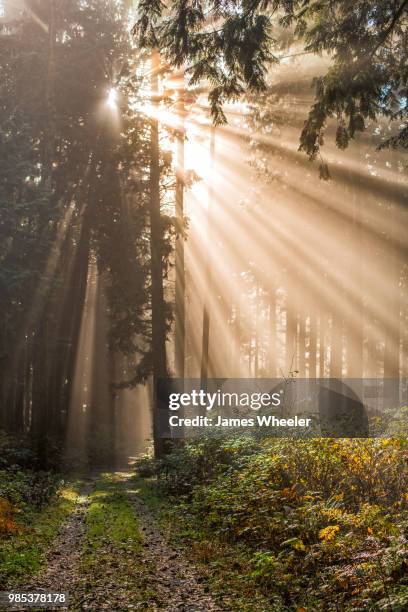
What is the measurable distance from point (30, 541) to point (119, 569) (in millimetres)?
2375

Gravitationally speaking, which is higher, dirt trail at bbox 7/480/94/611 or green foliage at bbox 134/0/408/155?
green foliage at bbox 134/0/408/155

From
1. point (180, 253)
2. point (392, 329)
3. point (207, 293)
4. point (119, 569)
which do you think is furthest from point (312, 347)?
point (119, 569)

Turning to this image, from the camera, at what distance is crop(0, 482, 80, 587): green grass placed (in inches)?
314

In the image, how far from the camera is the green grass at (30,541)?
7973 millimetres

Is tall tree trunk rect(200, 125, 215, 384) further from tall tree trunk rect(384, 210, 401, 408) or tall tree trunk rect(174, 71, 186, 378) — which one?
tall tree trunk rect(384, 210, 401, 408)

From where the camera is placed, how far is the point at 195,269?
3991 cm

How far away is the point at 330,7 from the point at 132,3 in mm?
11866

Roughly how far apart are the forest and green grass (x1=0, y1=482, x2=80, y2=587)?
0.26ft

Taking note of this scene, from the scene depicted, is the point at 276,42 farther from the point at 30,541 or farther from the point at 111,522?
the point at 111,522

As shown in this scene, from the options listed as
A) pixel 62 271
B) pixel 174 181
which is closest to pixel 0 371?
pixel 62 271

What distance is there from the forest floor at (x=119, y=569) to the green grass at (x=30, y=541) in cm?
15

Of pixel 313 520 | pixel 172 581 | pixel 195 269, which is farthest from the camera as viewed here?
pixel 195 269

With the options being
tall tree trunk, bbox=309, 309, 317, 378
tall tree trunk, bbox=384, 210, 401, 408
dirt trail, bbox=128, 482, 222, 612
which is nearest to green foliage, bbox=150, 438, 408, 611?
dirt trail, bbox=128, 482, 222, 612

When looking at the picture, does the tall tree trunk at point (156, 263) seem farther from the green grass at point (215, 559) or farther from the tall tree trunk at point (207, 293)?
the green grass at point (215, 559)
